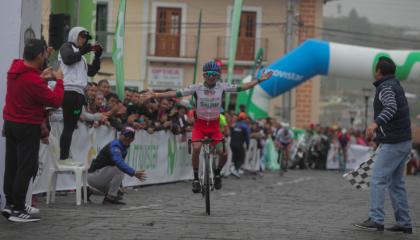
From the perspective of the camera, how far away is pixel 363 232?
9953 mm

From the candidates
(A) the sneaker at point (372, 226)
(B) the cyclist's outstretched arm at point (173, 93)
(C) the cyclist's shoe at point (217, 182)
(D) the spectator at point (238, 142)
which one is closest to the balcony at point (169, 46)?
(D) the spectator at point (238, 142)

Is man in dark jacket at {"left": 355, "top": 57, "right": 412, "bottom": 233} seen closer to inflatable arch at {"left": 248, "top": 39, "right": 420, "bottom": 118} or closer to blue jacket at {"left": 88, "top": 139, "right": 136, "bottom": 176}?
blue jacket at {"left": 88, "top": 139, "right": 136, "bottom": 176}

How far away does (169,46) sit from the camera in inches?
1793

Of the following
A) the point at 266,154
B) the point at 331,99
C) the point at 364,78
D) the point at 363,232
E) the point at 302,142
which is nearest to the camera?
the point at 363,232

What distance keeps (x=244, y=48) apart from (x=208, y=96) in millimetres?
32648

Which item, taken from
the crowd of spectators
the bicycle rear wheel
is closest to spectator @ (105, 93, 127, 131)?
the crowd of spectators

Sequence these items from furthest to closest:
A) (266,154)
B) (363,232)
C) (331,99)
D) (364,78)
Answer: (331,99)
(266,154)
(364,78)
(363,232)

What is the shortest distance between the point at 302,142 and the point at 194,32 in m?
10.3

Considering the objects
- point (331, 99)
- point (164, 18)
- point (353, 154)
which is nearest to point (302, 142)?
point (353, 154)

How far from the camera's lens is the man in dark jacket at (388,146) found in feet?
32.9

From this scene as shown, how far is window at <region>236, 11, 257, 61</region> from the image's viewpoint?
45.4m

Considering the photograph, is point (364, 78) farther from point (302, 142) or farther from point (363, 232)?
point (363, 232)

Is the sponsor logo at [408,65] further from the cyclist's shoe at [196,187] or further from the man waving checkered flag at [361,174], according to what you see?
the man waving checkered flag at [361,174]

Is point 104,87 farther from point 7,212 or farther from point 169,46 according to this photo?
point 169,46
